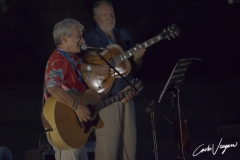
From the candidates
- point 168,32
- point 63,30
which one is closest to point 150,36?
point 168,32

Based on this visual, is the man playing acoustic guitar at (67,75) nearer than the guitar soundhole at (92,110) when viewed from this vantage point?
Yes

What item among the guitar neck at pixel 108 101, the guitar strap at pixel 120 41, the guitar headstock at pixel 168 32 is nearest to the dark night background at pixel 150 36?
the guitar strap at pixel 120 41

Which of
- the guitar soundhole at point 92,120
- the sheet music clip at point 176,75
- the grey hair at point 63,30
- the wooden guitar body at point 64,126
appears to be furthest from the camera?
the sheet music clip at point 176,75

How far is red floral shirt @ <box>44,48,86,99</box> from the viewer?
548cm

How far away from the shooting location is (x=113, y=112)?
6.66 metres

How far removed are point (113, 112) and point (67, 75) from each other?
1192 millimetres

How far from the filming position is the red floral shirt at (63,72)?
548 cm

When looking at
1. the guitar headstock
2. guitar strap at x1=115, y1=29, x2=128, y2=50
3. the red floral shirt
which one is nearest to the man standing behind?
→ guitar strap at x1=115, y1=29, x2=128, y2=50

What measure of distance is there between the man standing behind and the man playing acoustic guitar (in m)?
0.90

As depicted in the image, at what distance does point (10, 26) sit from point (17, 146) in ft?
35.6

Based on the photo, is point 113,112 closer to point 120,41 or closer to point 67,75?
point 120,41

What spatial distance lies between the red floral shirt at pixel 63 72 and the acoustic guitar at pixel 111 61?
810 millimetres

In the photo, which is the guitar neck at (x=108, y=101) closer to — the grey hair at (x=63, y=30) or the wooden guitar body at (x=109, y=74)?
the wooden guitar body at (x=109, y=74)

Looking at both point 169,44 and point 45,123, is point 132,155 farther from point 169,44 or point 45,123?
point 169,44
